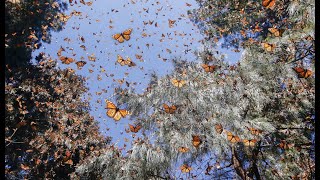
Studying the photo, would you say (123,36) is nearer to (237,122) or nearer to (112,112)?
(112,112)

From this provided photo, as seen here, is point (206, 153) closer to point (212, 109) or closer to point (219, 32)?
point (212, 109)

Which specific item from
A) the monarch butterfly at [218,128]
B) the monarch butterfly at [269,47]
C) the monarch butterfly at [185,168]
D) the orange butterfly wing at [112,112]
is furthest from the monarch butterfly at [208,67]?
the orange butterfly wing at [112,112]

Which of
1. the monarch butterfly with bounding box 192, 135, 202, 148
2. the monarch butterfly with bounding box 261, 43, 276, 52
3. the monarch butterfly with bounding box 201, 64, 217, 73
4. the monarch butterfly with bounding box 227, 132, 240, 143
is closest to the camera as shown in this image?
the monarch butterfly with bounding box 227, 132, 240, 143

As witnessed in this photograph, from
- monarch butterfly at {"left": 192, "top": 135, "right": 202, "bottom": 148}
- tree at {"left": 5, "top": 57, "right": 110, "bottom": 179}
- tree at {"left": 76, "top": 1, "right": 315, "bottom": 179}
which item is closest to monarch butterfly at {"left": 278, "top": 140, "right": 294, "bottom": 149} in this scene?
tree at {"left": 76, "top": 1, "right": 315, "bottom": 179}

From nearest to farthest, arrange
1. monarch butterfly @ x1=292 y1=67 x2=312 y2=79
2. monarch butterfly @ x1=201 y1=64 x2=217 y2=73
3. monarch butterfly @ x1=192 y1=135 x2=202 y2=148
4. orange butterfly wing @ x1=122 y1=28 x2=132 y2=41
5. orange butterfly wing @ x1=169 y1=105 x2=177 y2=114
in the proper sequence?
monarch butterfly @ x1=292 y1=67 x2=312 y2=79 → monarch butterfly @ x1=192 y1=135 x2=202 y2=148 → orange butterfly wing @ x1=169 y1=105 x2=177 y2=114 → monarch butterfly @ x1=201 y1=64 x2=217 y2=73 → orange butterfly wing @ x1=122 y1=28 x2=132 y2=41

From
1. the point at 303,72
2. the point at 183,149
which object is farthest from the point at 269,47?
the point at 183,149

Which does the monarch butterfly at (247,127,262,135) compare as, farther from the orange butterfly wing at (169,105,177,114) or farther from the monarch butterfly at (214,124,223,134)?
the orange butterfly wing at (169,105,177,114)

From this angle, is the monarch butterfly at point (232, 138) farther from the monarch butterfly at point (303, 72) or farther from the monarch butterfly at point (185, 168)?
the monarch butterfly at point (303, 72)
